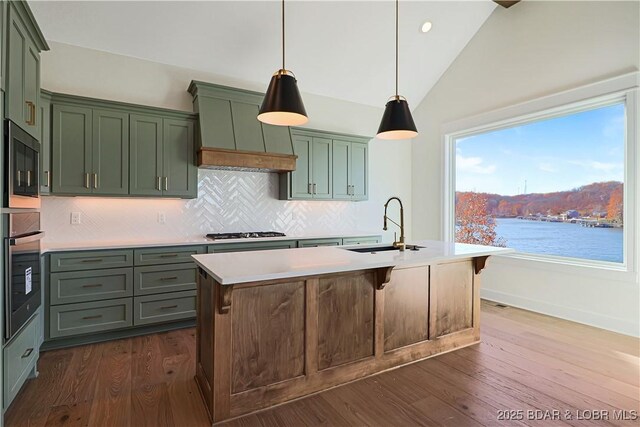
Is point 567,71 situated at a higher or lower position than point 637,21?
lower

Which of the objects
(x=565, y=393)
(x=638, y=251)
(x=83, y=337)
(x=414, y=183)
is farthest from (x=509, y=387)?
(x=414, y=183)

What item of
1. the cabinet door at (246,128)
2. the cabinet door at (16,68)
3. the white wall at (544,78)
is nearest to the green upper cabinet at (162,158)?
the cabinet door at (246,128)

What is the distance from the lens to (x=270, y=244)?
12.6ft

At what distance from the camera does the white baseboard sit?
10.7ft

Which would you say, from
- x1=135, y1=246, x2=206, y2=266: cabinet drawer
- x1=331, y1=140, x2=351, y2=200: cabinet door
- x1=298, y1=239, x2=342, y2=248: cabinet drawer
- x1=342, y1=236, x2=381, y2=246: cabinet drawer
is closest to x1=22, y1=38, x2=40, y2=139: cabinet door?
x1=135, y1=246, x2=206, y2=266: cabinet drawer

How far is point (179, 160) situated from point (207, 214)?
0.76m

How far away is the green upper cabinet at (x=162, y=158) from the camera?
3.37 meters

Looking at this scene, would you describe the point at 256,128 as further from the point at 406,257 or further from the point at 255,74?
the point at 406,257

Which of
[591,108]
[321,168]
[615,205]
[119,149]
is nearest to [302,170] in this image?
[321,168]

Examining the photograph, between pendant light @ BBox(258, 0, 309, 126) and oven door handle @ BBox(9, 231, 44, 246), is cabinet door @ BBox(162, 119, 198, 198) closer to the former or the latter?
oven door handle @ BBox(9, 231, 44, 246)

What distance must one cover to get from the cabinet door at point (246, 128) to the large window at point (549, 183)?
2.99 m

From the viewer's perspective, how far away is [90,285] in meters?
2.99

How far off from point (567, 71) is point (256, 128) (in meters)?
3.52

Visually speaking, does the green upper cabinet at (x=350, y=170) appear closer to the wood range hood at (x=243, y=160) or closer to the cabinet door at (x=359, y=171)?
the cabinet door at (x=359, y=171)
